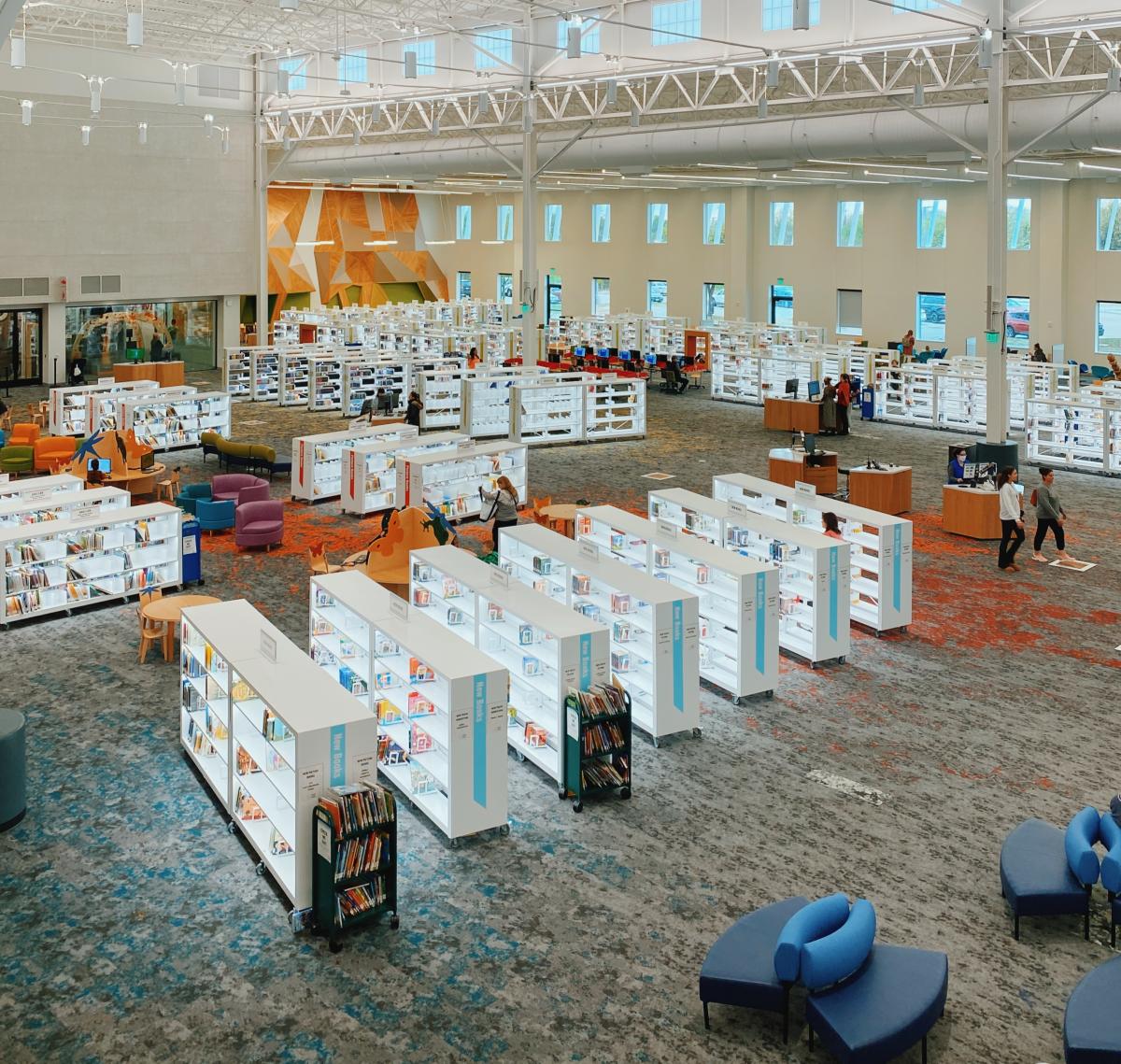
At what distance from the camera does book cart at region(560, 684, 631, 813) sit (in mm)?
10141

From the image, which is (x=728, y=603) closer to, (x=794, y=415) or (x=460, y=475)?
(x=460, y=475)

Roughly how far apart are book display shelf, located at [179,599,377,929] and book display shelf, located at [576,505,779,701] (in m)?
3.89

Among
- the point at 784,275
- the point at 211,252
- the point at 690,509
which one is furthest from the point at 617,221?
the point at 690,509

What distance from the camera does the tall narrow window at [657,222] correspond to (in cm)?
4472

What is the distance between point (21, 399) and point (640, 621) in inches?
1017

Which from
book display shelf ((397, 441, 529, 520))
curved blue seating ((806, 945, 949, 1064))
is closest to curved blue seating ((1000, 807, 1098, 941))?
curved blue seating ((806, 945, 949, 1064))

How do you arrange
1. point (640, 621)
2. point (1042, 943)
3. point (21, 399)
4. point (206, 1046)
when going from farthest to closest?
point (21, 399)
point (640, 621)
point (1042, 943)
point (206, 1046)

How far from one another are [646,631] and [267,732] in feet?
12.2

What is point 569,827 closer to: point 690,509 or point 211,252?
point 690,509

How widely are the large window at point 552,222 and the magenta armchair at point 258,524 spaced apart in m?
33.2

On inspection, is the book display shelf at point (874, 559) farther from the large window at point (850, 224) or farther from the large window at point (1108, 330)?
the large window at point (850, 224)

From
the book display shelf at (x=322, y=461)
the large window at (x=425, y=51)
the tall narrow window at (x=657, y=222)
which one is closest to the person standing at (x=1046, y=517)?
the book display shelf at (x=322, y=461)

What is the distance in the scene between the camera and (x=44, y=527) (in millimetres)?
14727

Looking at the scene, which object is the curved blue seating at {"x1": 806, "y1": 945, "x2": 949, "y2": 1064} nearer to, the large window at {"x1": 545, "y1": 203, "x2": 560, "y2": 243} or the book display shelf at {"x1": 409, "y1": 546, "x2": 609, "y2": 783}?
the book display shelf at {"x1": 409, "y1": 546, "x2": 609, "y2": 783}
